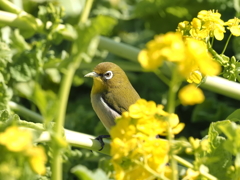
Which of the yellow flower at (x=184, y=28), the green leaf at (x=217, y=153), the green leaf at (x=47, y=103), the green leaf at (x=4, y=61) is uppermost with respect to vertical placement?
the yellow flower at (x=184, y=28)

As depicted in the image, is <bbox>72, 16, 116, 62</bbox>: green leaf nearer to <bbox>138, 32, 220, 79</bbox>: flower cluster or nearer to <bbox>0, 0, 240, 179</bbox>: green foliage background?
<bbox>138, 32, 220, 79</bbox>: flower cluster

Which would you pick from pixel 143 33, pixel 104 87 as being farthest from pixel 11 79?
pixel 143 33

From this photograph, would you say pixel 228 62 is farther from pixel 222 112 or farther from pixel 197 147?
pixel 222 112

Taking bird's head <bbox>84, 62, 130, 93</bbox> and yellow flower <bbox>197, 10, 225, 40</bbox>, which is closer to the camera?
yellow flower <bbox>197, 10, 225, 40</bbox>

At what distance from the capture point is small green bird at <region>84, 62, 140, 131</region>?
2.75m

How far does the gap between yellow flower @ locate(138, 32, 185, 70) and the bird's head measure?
181 cm

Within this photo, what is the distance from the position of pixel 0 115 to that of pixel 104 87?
1.28 meters

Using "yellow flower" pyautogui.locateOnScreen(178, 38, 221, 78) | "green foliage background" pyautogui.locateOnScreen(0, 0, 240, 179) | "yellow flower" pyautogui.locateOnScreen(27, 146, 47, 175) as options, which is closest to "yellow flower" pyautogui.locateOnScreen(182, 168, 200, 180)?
"yellow flower" pyautogui.locateOnScreen(178, 38, 221, 78)

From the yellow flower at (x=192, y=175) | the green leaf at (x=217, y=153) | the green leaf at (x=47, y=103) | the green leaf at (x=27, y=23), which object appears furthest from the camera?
the green leaf at (x=27, y=23)

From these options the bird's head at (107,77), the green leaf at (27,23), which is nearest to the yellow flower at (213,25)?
the green leaf at (27,23)

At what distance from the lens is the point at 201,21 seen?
176 centimetres

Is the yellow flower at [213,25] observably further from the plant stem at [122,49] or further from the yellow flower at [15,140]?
the yellow flower at [15,140]

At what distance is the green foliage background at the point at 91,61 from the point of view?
7.83 feet

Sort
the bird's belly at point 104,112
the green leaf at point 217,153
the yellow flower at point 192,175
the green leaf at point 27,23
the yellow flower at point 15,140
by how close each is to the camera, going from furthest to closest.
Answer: the bird's belly at point 104,112 < the green leaf at point 27,23 < the green leaf at point 217,153 < the yellow flower at point 192,175 < the yellow flower at point 15,140
